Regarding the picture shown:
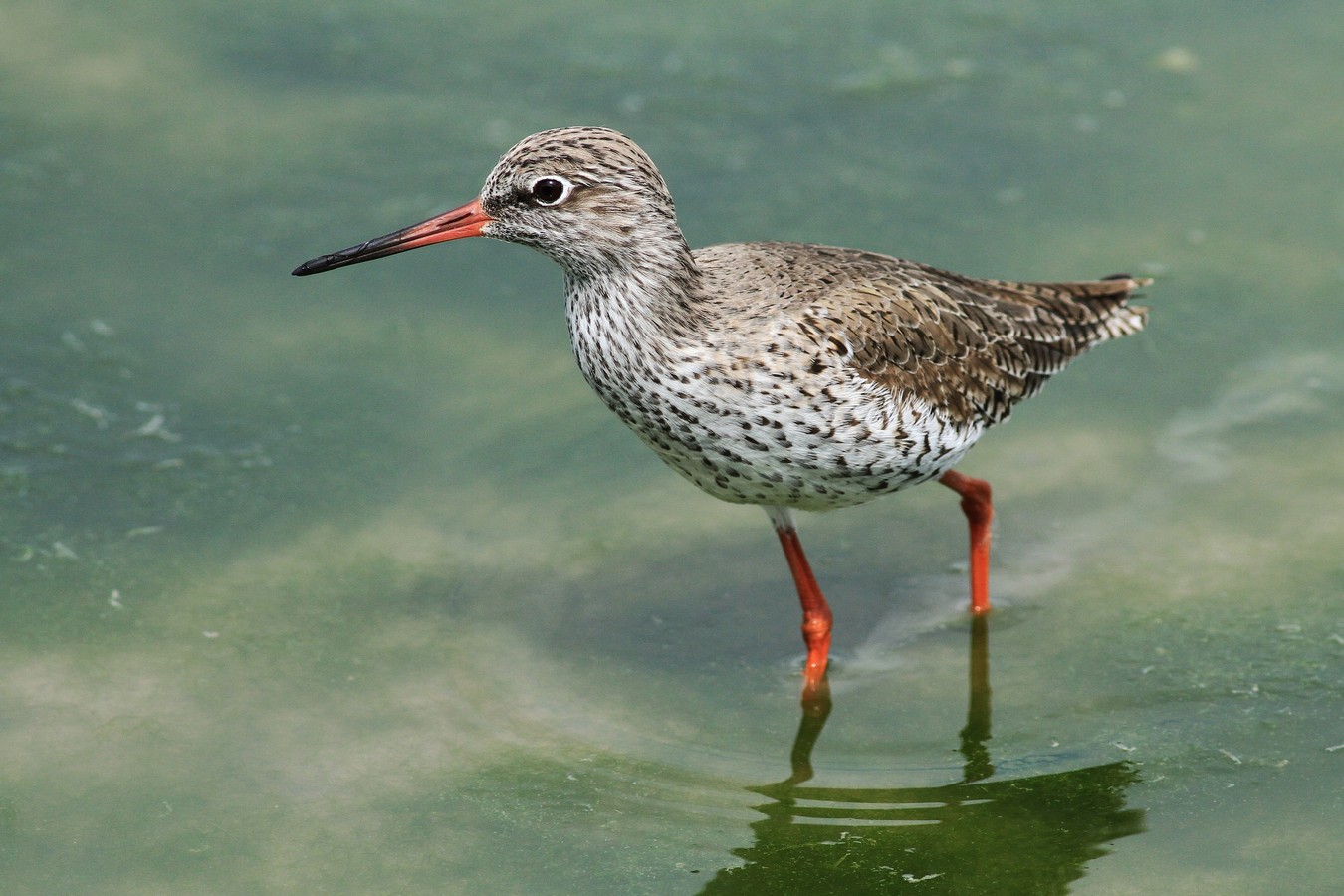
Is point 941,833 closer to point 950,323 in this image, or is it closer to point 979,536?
point 979,536

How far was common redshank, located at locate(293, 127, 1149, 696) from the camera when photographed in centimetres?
768

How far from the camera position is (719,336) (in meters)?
7.72

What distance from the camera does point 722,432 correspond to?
25.2 feet

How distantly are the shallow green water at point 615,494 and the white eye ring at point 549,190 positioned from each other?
94.7 inches

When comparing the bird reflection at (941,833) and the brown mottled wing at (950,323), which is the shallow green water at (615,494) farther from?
the brown mottled wing at (950,323)

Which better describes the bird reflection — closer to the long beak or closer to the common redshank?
the common redshank

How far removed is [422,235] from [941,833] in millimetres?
3570

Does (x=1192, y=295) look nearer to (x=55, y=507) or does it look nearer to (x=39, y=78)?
(x=55, y=507)

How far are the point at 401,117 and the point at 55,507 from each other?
450 cm

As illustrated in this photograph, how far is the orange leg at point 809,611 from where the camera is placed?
877 centimetres

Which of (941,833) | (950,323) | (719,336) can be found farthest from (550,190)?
(941,833)

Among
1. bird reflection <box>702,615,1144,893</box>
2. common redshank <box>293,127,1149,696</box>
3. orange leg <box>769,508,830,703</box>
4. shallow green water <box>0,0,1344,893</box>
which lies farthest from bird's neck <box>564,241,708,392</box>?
bird reflection <box>702,615,1144,893</box>

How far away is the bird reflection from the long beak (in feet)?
9.52

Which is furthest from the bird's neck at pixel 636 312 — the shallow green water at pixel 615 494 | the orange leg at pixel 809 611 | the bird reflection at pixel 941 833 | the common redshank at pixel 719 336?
the bird reflection at pixel 941 833
